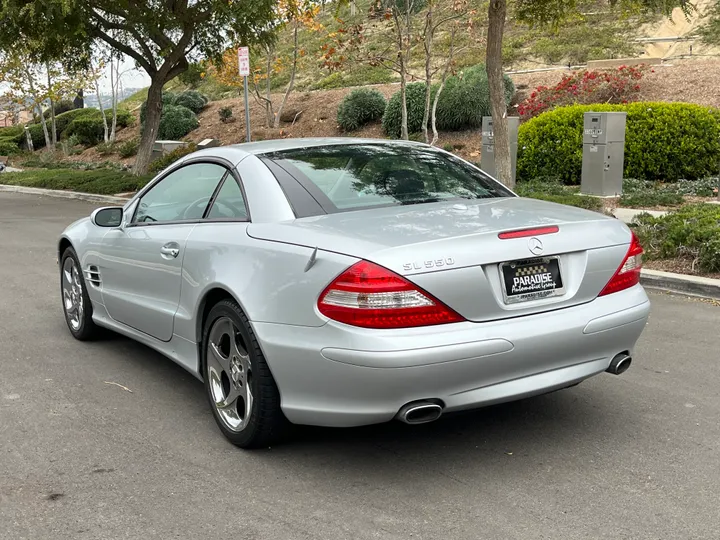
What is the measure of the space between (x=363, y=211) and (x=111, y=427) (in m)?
1.84

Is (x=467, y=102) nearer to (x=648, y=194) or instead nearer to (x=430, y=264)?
(x=648, y=194)

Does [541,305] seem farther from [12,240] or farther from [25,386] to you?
[12,240]

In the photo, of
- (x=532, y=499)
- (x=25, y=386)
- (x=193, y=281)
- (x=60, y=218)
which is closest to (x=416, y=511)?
(x=532, y=499)

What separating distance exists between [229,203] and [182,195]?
2.24 feet

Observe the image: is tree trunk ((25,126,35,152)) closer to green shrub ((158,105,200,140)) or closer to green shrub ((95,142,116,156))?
green shrub ((95,142,116,156))

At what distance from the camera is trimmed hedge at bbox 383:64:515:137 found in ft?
71.6

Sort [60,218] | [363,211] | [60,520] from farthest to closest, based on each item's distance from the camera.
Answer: [60,218], [363,211], [60,520]

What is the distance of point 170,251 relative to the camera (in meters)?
5.02

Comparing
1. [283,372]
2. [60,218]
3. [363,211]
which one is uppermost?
[363,211]

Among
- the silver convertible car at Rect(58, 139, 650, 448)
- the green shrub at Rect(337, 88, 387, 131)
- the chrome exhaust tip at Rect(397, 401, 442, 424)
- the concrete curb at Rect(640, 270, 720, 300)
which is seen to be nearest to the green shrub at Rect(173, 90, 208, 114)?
the green shrub at Rect(337, 88, 387, 131)

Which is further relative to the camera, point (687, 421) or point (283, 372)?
point (687, 421)

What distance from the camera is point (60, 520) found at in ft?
12.1

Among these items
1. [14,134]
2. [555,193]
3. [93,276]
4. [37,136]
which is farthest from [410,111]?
[14,134]

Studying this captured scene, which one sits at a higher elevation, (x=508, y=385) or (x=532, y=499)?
(x=508, y=385)
